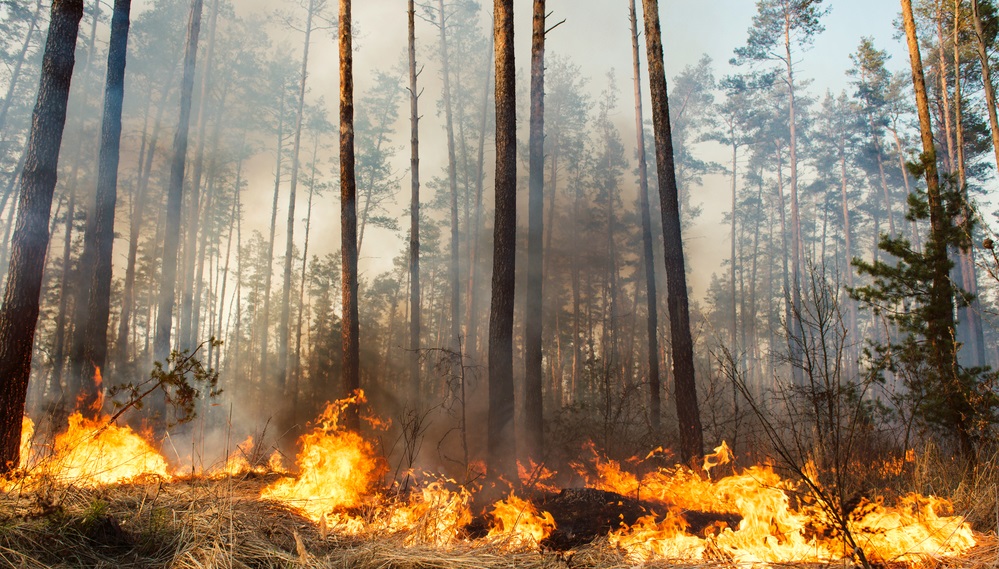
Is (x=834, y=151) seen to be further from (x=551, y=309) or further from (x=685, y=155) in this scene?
(x=551, y=309)

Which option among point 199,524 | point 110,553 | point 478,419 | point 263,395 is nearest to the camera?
point 110,553

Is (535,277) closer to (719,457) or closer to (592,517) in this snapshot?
(719,457)

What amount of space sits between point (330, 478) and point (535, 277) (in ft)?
Result: 22.4

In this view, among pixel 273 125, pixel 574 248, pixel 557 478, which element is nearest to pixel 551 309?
pixel 574 248

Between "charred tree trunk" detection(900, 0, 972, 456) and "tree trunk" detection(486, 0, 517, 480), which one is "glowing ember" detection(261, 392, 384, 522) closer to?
"tree trunk" detection(486, 0, 517, 480)

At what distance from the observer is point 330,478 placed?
7.17 meters

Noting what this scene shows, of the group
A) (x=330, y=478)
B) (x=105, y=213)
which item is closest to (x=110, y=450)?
(x=330, y=478)

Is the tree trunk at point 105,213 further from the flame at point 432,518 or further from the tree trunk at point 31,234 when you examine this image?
the flame at point 432,518

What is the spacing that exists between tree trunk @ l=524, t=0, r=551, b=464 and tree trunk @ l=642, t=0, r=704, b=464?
2667 mm

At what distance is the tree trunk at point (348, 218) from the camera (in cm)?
1063

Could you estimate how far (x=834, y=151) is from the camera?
33.2 m

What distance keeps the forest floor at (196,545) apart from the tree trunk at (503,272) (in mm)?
3325

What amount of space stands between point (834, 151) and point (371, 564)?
125 ft

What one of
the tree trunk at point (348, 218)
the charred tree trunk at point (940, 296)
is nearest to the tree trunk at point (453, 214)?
the tree trunk at point (348, 218)
